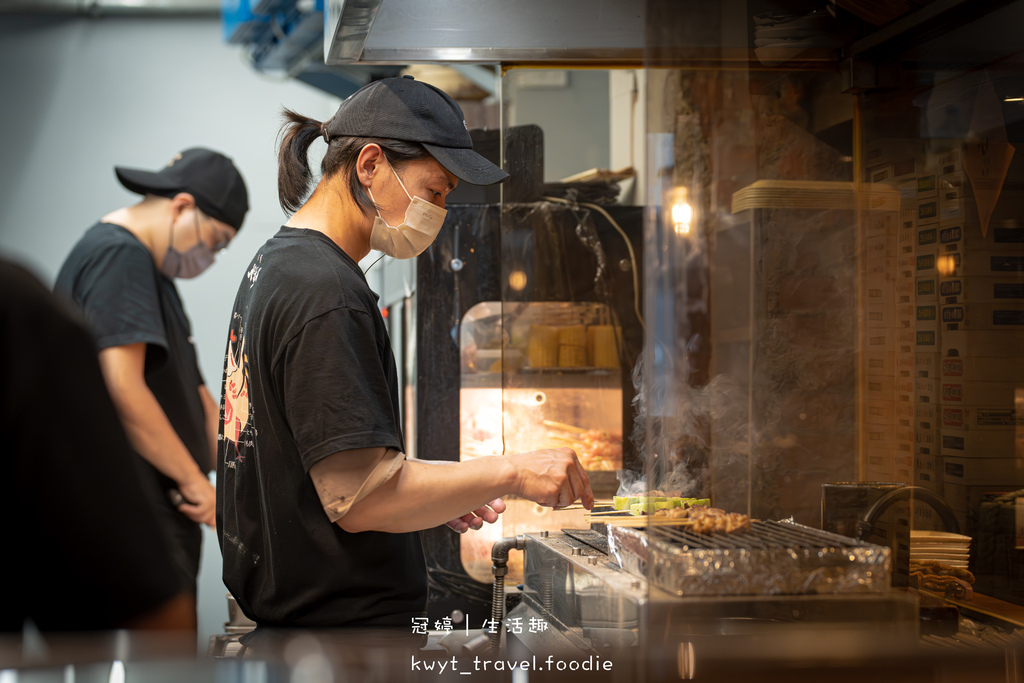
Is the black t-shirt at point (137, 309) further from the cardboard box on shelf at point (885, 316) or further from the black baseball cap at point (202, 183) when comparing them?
the cardboard box on shelf at point (885, 316)

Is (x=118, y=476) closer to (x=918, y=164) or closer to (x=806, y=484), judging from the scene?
(x=806, y=484)

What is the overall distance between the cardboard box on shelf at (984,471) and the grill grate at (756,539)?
0.29m

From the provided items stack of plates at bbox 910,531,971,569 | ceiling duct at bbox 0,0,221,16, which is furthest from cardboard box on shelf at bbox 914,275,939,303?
ceiling duct at bbox 0,0,221,16

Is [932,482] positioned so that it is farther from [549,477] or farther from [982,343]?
[549,477]

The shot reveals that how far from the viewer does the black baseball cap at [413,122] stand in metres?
1.26

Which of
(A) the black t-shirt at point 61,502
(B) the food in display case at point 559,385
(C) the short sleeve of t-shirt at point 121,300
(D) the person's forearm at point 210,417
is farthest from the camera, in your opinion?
(D) the person's forearm at point 210,417

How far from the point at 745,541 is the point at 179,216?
82.8 inches

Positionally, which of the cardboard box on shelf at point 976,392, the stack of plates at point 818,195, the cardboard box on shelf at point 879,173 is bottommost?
the cardboard box on shelf at point 976,392

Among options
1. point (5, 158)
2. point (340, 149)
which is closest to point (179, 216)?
point (340, 149)

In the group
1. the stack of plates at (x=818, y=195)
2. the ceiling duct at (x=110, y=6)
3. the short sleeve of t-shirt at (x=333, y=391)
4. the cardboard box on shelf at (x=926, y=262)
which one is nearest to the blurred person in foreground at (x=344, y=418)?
the short sleeve of t-shirt at (x=333, y=391)

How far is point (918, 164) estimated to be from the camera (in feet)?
4.57

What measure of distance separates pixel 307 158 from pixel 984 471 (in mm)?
1267

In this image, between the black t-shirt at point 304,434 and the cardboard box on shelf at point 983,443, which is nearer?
the black t-shirt at point 304,434

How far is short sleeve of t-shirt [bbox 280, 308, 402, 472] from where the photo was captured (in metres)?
1.04
